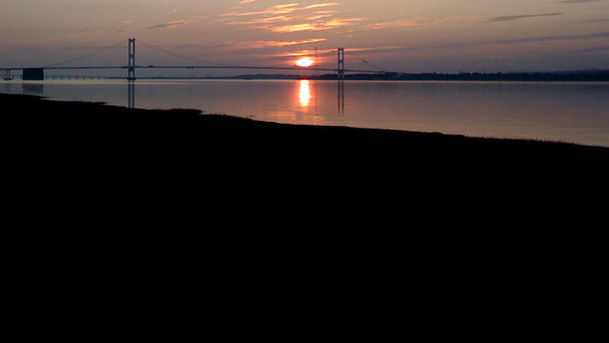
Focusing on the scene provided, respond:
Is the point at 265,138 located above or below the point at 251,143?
above

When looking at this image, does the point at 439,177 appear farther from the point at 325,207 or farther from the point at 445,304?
the point at 445,304

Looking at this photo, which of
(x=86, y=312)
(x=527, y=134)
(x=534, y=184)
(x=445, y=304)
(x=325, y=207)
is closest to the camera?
(x=86, y=312)

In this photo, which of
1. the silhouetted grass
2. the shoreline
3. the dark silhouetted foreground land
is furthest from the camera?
the shoreline

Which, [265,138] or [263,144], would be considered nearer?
[263,144]

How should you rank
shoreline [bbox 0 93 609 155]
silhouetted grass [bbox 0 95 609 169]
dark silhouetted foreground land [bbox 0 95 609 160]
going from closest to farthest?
1. silhouetted grass [bbox 0 95 609 169]
2. dark silhouetted foreground land [bbox 0 95 609 160]
3. shoreline [bbox 0 93 609 155]

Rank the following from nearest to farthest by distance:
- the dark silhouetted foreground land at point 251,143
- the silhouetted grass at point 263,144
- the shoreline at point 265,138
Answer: the silhouetted grass at point 263,144
the dark silhouetted foreground land at point 251,143
the shoreline at point 265,138

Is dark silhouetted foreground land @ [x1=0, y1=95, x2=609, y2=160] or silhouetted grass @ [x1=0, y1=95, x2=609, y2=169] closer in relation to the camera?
silhouetted grass @ [x1=0, y1=95, x2=609, y2=169]

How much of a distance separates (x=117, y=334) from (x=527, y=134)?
73.9ft

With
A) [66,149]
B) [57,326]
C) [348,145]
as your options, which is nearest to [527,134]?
[348,145]

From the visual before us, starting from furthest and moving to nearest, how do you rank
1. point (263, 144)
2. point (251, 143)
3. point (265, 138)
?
point (265, 138), point (251, 143), point (263, 144)

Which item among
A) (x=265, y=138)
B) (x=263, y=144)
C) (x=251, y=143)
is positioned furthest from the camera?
(x=265, y=138)

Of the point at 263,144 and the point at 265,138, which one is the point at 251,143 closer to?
the point at 263,144

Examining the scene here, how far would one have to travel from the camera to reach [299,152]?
36.1 feet

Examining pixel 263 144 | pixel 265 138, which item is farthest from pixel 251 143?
pixel 265 138
